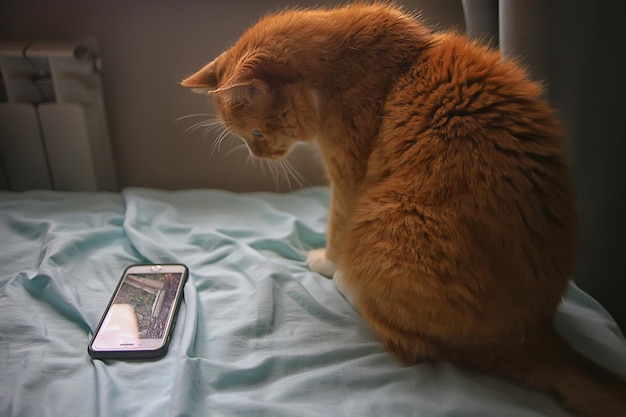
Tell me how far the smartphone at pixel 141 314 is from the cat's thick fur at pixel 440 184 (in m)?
0.35

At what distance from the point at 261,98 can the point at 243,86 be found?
2.4 inches

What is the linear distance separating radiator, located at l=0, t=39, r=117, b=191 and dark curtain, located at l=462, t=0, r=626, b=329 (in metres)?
1.03

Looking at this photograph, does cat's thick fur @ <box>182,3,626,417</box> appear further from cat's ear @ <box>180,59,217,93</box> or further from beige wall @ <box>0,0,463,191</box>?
beige wall @ <box>0,0,463,191</box>

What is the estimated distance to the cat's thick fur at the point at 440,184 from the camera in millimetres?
739

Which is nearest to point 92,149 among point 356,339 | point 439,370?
point 356,339

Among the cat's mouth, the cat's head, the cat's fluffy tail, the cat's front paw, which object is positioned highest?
the cat's head

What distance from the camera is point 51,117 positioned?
51.8 inches

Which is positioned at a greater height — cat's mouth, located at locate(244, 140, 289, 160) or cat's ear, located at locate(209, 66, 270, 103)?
cat's ear, located at locate(209, 66, 270, 103)

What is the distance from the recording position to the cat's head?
2.92ft

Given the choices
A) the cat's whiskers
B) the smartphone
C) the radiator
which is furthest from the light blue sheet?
the cat's whiskers

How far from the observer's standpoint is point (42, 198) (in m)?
1.27

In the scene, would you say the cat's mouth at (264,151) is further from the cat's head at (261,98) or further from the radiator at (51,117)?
the radiator at (51,117)

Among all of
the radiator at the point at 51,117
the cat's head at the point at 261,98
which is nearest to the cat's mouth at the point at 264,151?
the cat's head at the point at 261,98

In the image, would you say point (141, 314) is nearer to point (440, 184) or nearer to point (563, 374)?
point (440, 184)
